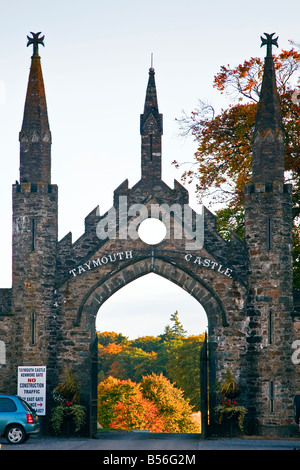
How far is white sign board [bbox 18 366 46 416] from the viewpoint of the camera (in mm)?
28516

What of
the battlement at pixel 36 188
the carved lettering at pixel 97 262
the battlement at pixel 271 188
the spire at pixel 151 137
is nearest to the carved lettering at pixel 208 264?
the carved lettering at pixel 97 262

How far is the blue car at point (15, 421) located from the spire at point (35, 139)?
929cm

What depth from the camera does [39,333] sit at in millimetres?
29219

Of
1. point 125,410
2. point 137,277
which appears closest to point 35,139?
point 137,277

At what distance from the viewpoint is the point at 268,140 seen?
2953 centimetres

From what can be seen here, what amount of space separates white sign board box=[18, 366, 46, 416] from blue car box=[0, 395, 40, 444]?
187 inches

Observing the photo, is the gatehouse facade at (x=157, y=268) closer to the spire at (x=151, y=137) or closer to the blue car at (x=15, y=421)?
the spire at (x=151, y=137)

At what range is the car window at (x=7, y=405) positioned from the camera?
23656mm

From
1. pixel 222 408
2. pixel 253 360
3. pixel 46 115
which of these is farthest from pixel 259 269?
pixel 46 115

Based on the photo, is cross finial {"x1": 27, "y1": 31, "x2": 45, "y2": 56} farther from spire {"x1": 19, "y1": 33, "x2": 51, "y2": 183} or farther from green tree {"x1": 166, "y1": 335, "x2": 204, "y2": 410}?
green tree {"x1": 166, "y1": 335, "x2": 204, "y2": 410}

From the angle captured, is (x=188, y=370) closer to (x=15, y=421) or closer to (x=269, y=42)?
(x=269, y=42)

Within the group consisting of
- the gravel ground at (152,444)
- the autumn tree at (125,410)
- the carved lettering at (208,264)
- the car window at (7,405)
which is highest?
the carved lettering at (208,264)

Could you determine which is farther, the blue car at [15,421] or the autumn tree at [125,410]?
the autumn tree at [125,410]
